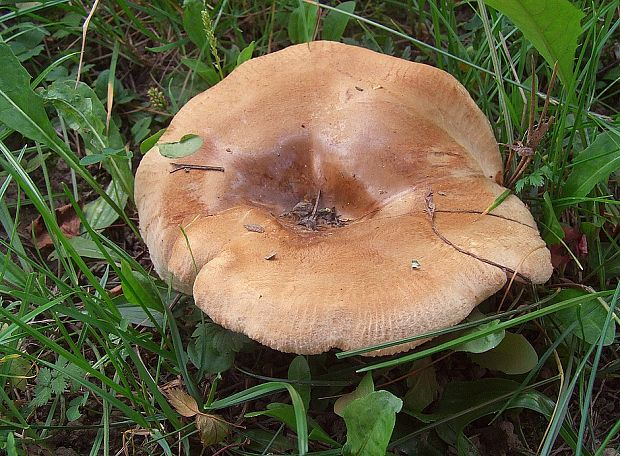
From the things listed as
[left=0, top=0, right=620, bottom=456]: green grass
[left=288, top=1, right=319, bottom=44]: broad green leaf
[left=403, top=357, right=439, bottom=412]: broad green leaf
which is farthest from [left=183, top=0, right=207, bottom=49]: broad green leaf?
[left=403, top=357, right=439, bottom=412]: broad green leaf

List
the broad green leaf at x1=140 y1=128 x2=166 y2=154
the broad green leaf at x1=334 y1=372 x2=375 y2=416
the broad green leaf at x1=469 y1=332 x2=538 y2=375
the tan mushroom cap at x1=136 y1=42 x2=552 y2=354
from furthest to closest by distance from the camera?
the broad green leaf at x1=140 y1=128 x2=166 y2=154
the broad green leaf at x1=469 y1=332 x2=538 y2=375
the broad green leaf at x1=334 y1=372 x2=375 y2=416
the tan mushroom cap at x1=136 y1=42 x2=552 y2=354

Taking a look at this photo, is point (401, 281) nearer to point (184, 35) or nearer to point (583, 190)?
point (583, 190)

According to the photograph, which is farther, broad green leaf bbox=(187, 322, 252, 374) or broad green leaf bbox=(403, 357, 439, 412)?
broad green leaf bbox=(187, 322, 252, 374)

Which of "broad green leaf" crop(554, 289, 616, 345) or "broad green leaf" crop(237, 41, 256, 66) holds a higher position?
"broad green leaf" crop(237, 41, 256, 66)

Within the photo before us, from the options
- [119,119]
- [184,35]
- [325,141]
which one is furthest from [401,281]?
[184,35]

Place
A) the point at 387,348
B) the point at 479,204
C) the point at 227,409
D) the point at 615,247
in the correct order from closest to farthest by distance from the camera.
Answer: the point at 387,348 → the point at 479,204 → the point at 227,409 → the point at 615,247

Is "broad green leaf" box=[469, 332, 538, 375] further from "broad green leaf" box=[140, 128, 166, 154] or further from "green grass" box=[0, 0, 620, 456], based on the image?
"broad green leaf" box=[140, 128, 166, 154]
